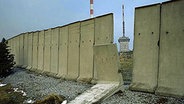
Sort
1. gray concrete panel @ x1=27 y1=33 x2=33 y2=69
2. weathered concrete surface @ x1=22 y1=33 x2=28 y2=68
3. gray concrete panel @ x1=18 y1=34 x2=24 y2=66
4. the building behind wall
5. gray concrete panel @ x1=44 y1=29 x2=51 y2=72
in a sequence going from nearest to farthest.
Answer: gray concrete panel @ x1=44 y1=29 x2=51 y2=72 < gray concrete panel @ x1=27 y1=33 x2=33 y2=69 < weathered concrete surface @ x1=22 y1=33 x2=28 y2=68 < gray concrete panel @ x1=18 y1=34 x2=24 y2=66 < the building behind wall

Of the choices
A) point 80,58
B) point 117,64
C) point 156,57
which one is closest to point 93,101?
point 117,64

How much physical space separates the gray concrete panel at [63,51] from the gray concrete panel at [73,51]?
20.0 inches

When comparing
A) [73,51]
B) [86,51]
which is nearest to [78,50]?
[73,51]

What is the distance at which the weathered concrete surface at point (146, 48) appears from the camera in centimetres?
827

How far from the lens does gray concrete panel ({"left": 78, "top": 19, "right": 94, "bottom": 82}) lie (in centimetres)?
1163

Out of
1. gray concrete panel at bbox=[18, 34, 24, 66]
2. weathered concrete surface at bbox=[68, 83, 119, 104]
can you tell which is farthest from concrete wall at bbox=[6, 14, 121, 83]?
gray concrete panel at bbox=[18, 34, 24, 66]

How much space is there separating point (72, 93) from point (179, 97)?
14.1 feet

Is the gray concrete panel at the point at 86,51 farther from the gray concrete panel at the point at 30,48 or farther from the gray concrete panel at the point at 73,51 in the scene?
the gray concrete panel at the point at 30,48

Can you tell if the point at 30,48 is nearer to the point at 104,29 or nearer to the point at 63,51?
the point at 63,51

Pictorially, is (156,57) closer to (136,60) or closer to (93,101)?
(136,60)

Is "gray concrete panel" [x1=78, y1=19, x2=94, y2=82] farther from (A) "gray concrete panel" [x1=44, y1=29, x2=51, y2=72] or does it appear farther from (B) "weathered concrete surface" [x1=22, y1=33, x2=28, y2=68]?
(B) "weathered concrete surface" [x1=22, y1=33, x2=28, y2=68]

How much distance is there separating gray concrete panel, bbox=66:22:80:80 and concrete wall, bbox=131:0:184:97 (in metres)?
4.65

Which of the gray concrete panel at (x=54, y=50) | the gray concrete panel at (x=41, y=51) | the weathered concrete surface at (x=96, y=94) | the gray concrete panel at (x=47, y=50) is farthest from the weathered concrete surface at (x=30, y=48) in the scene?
the weathered concrete surface at (x=96, y=94)

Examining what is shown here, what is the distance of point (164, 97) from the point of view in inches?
296
